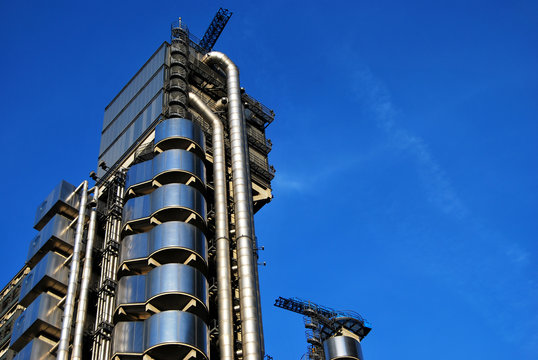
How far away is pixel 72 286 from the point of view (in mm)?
65375

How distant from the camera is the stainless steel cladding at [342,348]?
76188mm

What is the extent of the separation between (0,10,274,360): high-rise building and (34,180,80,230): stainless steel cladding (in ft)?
0.44

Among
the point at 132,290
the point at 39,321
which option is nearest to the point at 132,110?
the point at 39,321

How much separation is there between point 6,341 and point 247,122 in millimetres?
35040

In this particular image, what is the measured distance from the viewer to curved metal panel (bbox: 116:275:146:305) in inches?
2410

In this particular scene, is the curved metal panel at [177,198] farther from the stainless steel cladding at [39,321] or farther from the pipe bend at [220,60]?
the pipe bend at [220,60]

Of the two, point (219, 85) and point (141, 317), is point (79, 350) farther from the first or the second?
point (219, 85)

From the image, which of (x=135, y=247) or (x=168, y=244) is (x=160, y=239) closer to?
(x=168, y=244)

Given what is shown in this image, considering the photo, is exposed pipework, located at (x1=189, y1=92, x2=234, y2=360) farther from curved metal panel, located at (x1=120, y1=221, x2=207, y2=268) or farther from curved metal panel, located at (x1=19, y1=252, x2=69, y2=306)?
curved metal panel, located at (x1=19, y1=252, x2=69, y2=306)

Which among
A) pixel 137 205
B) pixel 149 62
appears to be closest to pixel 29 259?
pixel 137 205


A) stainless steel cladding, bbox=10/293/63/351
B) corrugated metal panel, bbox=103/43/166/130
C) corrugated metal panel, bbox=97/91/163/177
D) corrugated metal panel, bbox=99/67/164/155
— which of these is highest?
corrugated metal panel, bbox=103/43/166/130

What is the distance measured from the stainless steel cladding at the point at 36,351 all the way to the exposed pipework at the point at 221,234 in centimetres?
1530

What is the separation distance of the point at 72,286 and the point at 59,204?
12445mm

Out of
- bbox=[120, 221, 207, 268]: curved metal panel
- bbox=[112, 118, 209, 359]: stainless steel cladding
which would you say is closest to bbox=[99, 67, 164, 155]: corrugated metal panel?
bbox=[112, 118, 209, 359]: stainless steel cladding
